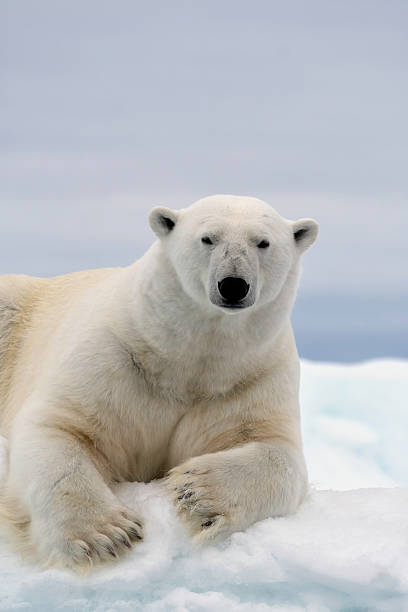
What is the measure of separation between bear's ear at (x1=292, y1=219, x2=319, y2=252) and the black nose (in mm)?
735

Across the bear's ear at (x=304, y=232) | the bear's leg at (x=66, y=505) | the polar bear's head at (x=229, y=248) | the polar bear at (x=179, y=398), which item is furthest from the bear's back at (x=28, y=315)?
the bear's ear at (x=304, y=232)

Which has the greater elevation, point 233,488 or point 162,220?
point 162,220

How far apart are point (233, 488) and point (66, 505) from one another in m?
0.72

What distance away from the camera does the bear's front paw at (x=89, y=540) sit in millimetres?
3695

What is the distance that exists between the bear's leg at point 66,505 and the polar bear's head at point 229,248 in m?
0.93

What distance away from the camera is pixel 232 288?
12.5 feet

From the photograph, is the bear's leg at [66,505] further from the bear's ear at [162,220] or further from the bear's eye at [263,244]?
the bear's eye at [263,244]

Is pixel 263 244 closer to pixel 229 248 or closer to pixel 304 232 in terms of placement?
pixel 229 248

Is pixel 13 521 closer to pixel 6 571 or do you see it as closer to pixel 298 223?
pixel 6 571

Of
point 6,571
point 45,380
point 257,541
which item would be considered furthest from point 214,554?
point 45,380

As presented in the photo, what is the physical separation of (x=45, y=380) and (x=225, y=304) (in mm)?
1310

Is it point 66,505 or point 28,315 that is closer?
point 66,505

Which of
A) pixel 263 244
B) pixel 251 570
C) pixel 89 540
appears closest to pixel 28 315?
pixel 263 244

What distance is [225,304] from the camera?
3.84 meters
